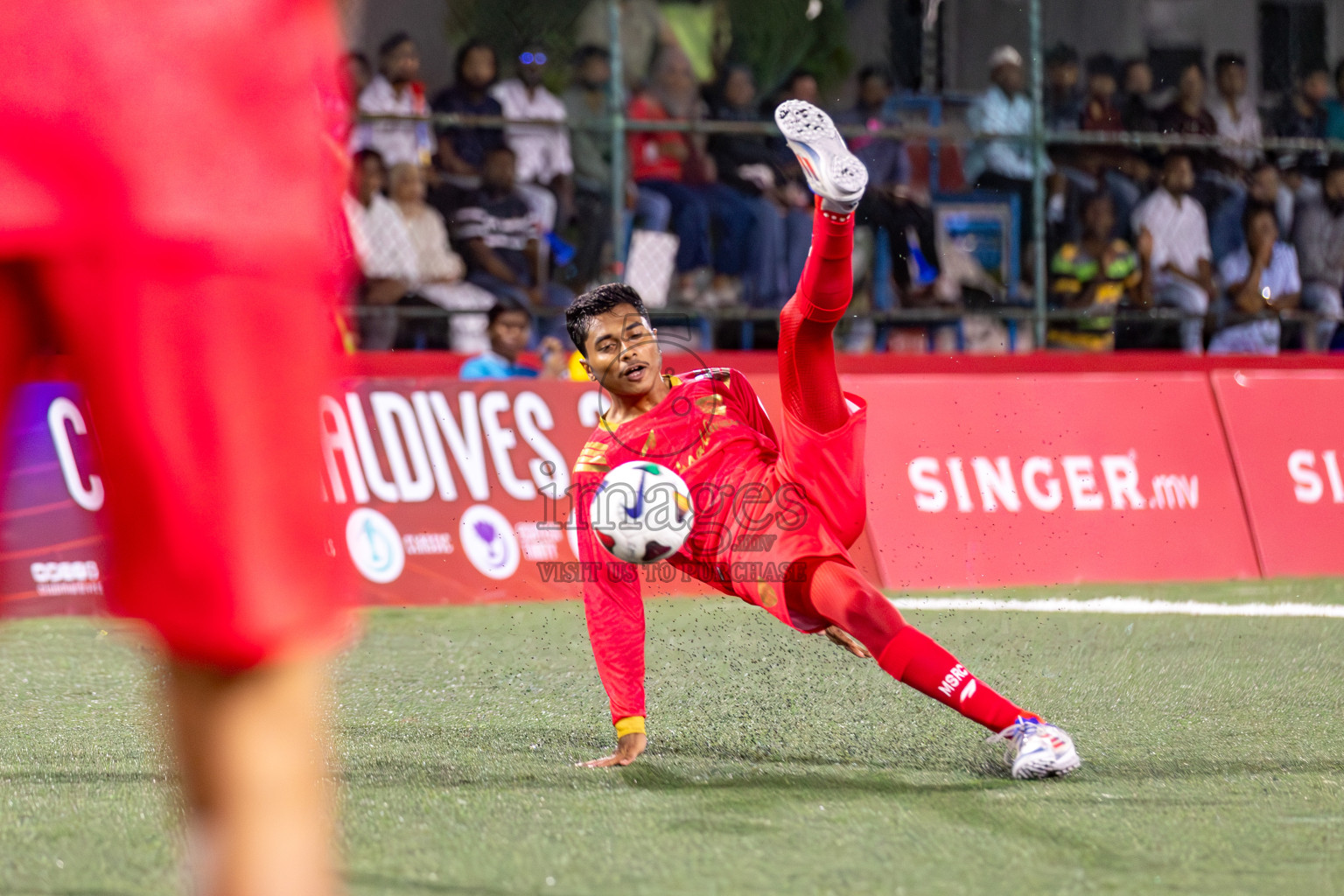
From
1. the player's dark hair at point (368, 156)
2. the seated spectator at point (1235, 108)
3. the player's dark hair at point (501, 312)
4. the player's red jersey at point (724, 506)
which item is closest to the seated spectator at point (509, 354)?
the player's dark hair at point (501, 312)

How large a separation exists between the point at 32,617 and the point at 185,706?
663 cm

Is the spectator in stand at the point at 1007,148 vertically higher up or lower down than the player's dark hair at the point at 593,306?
higher up

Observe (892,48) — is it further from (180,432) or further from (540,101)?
(180,432)

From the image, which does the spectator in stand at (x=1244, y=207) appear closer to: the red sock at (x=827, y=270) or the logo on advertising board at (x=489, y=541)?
the logo on advertising board at (x=489, y=541)

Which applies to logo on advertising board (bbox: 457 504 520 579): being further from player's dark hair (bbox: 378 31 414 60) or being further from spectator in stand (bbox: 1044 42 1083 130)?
spectator in stand (bbox: 1044 42 1083 130)

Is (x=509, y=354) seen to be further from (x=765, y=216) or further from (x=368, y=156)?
(x=765, y=216)

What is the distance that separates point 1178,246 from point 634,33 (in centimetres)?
417

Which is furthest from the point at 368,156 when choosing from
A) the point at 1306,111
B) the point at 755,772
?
the point at 1306,111

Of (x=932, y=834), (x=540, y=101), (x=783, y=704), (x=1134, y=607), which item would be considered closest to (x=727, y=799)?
(x=932, y=834)

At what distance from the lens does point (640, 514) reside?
4098mm

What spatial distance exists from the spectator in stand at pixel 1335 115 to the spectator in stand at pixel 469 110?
6.44 meters

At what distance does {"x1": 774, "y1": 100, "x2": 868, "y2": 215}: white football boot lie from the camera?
13.0 ft

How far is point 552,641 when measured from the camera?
679cm

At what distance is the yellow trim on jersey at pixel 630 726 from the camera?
4.13 m
